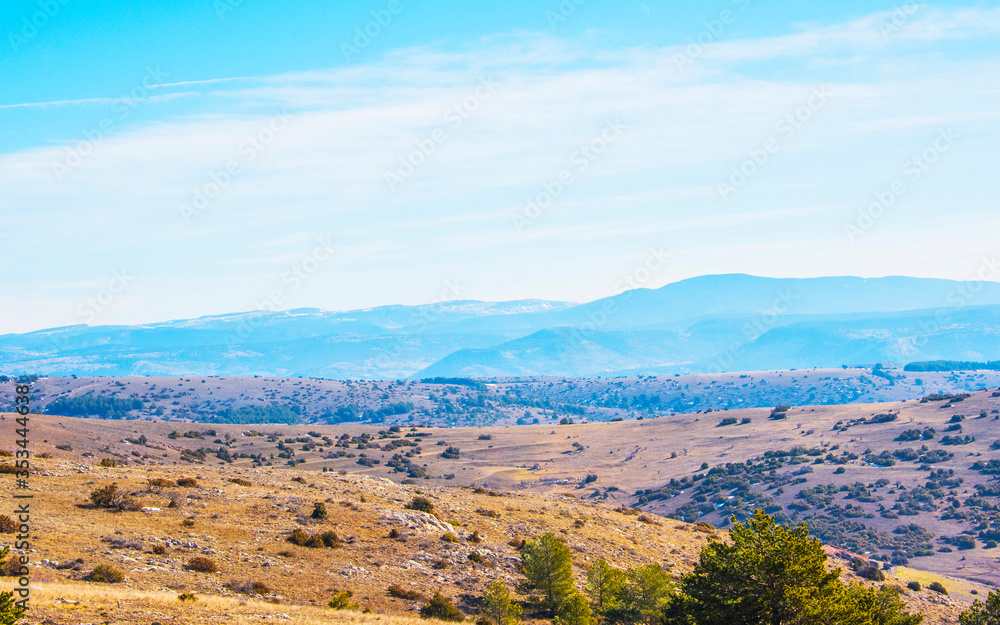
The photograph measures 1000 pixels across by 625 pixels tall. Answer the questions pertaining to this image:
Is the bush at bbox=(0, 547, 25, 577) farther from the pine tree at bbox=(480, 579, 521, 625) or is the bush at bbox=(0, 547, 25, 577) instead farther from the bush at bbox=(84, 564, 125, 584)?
the pine tree at bbox=(480, 579, 521, 625)

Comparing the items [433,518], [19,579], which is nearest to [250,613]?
[19,579]

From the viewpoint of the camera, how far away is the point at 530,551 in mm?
31531

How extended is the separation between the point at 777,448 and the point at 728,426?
22.8 meters

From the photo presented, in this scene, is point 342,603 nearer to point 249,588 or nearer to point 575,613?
point 249,588

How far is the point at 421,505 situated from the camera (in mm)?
40281

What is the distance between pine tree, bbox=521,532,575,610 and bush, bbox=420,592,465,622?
443 centimetres

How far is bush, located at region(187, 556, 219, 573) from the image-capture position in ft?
85.6

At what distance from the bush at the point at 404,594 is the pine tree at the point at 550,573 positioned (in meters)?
5.14

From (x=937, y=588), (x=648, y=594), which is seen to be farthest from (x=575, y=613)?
(x=937, y=588)

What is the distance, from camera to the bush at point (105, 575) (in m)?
23.5

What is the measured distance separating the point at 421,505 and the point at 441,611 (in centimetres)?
1372

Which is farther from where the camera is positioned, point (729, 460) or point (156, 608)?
point (729, 460)

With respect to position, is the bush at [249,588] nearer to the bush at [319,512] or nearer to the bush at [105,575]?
the bush at [105,575]

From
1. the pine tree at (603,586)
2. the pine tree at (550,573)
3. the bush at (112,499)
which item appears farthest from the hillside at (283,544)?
the pine tree at (603,586)
